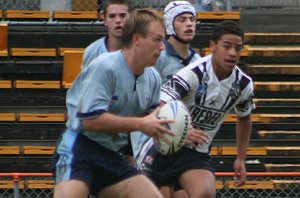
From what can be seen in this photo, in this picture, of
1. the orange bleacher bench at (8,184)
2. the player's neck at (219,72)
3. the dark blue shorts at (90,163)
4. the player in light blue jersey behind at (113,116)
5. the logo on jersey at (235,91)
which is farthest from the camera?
the orange bleacher bench at (8,184)

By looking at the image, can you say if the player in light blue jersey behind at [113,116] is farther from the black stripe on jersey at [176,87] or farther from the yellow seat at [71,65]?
the yellow seat at [71,65]

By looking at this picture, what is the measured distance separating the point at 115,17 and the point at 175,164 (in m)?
1.29

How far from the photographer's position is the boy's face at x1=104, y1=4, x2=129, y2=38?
7141 millimetres

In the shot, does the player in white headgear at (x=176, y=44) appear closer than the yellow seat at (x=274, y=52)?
Yes

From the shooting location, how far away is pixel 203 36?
12328 millimetres

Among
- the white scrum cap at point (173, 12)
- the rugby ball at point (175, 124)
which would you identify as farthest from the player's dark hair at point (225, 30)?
the rugby ball at point (175, 124)

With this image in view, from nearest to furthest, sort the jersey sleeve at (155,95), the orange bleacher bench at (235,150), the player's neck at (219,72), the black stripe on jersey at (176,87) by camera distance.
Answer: the jersey sleeve at (155,95)
the black stripe on jersey at (176,87)
the player's neck at (219,72)
the orange bleacher bench at (235,150)

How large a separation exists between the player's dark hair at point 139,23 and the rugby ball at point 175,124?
0.46m

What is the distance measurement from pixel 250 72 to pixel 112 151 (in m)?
6.78

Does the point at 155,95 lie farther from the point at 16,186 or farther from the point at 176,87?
the point at 16,186

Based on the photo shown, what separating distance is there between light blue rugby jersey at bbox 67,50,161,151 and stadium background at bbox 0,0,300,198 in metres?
4.42

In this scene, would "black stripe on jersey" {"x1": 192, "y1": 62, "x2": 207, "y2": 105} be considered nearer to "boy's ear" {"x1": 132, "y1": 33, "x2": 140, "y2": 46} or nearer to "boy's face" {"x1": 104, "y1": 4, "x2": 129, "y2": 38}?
"boy's face" {"x1": 104, "y1": 4, "x2": 129, "y2": 38}

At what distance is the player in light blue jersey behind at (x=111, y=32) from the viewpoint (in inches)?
277

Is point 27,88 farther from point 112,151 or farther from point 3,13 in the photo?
point 112,151
